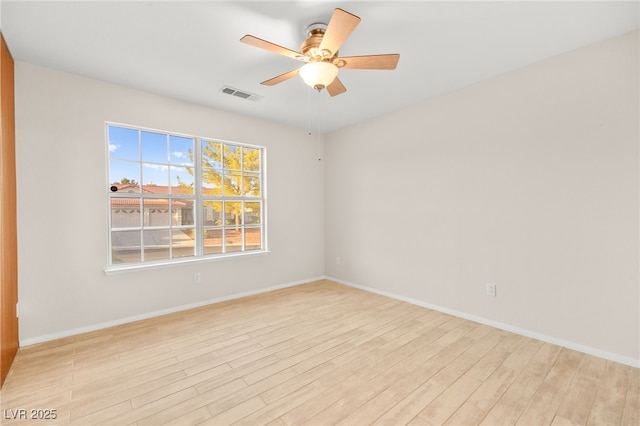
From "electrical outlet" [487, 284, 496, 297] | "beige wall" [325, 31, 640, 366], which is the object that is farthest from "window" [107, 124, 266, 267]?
"electrical outlet" [487, 284, 496, 297]

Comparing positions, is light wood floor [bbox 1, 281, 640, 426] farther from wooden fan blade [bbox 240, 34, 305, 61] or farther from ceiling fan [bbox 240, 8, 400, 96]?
wooden fan blade [bbox 240, 34, 305, 61]

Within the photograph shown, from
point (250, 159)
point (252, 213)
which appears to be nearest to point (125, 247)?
point (252, 213)

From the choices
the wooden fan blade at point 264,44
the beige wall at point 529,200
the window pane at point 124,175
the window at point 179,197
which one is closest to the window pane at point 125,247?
the window at point 179,197

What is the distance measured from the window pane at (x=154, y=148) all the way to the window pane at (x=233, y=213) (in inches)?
38.9

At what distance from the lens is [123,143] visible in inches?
127

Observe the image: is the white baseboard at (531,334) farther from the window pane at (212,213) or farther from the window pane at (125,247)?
the window pane at (125,247)

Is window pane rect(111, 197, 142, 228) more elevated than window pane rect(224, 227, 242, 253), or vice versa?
window pane rect(111, 197, 142, 228)

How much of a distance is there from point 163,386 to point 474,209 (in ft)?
11.0

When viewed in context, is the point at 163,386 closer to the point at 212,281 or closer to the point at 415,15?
the point at 212,281

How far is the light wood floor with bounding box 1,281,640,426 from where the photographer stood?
1707 mm

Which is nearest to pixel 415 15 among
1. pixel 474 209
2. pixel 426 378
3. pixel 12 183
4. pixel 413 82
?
pixel 413 82

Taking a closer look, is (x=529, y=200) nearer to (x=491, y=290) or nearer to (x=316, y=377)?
(x=491, y=290)

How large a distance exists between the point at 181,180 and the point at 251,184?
101 centimetres

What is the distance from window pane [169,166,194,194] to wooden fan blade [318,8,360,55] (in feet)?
8.46
